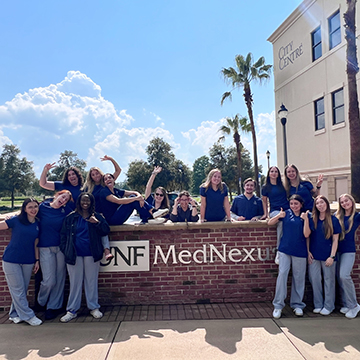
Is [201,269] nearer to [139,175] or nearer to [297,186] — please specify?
[297,186]

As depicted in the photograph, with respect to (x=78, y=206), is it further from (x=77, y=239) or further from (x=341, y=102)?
(x=341, y=102)

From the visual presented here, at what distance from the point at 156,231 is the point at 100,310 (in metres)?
1.35

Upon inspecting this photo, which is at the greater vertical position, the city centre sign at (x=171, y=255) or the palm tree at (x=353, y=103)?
the palm tree at (x=353, y=103)

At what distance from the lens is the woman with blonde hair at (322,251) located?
15.0 ft

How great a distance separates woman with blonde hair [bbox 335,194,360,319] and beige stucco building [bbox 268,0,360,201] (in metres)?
11.6

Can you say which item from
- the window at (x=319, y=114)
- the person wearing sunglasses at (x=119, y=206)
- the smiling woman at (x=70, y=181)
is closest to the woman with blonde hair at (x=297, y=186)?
the person wearing sunglasses at (x=119, y=206)

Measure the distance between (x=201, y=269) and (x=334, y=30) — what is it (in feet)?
50.0

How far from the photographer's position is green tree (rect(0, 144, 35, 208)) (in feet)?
120

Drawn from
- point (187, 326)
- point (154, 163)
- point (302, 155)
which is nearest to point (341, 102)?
point (302, 155)

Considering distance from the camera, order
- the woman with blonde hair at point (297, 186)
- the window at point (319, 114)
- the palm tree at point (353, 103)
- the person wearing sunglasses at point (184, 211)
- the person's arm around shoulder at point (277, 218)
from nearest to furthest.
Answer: the person's arm around shoulder at point (277, 218), the woman with blonde hair at point (297, 186), the person wearing sunglasses at point (184, 211), the palm tree at point (353, 103), the window at point (319, 114)

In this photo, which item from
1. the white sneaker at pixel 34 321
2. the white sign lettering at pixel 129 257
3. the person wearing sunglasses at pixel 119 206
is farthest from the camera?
the white sign lettering at pixel 129 257

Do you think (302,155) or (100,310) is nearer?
(100,310)

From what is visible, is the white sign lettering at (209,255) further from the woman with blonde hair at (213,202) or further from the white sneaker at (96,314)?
the white sneaker at (96,314)

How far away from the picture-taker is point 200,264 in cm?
516
